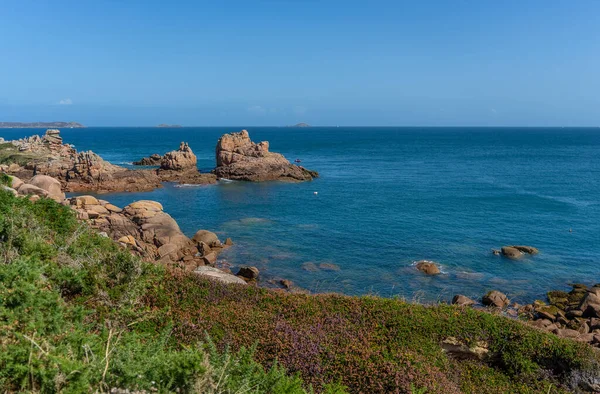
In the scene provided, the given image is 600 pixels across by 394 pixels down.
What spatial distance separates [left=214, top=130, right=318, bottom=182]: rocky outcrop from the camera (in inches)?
2726

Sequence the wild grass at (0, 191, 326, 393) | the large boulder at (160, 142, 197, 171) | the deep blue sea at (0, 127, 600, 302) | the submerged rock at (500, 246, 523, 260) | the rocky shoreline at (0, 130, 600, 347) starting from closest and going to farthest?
the wild grass at (0, 191, 326, 393), the rocky shoreline at (0, 130, 600, 347), the deep blue sea at (0, 127, 600, 302), the submerged rock at (500, 246, 523, 260), the large boulder at (160, 142, 197, 171)

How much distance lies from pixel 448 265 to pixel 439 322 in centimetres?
1779

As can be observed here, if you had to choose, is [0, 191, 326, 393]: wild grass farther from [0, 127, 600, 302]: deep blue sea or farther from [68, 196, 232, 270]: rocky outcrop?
[68, 196, 232, 270]: rocky outcrop

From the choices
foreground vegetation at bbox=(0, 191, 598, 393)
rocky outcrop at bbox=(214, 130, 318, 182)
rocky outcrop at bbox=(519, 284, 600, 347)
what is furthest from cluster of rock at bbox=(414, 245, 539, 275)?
rocky outcrop at bbox=(214, 130, 318, 182)

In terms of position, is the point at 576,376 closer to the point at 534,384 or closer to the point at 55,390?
the point at 534,384

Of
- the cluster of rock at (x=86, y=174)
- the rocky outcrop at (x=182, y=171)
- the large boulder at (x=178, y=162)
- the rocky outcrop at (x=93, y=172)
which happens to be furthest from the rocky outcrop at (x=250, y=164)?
the cluster of rock at (x=86, y=174)

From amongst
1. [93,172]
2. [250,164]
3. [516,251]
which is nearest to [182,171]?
[250,164]

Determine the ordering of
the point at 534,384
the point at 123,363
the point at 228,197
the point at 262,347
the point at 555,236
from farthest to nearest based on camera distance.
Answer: the point at 228,197 → the point at 555,236 → the point at 534,384 → the point at 262,347 → the point at 123,363

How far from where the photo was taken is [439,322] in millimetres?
13805

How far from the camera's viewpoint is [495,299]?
968 inches

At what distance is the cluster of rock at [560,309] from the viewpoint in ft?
72.4

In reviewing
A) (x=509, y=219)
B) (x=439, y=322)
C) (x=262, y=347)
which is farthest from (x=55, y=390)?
(x=509, y=219)

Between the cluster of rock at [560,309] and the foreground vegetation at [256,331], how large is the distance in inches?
362

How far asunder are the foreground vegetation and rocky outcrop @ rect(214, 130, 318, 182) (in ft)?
175
